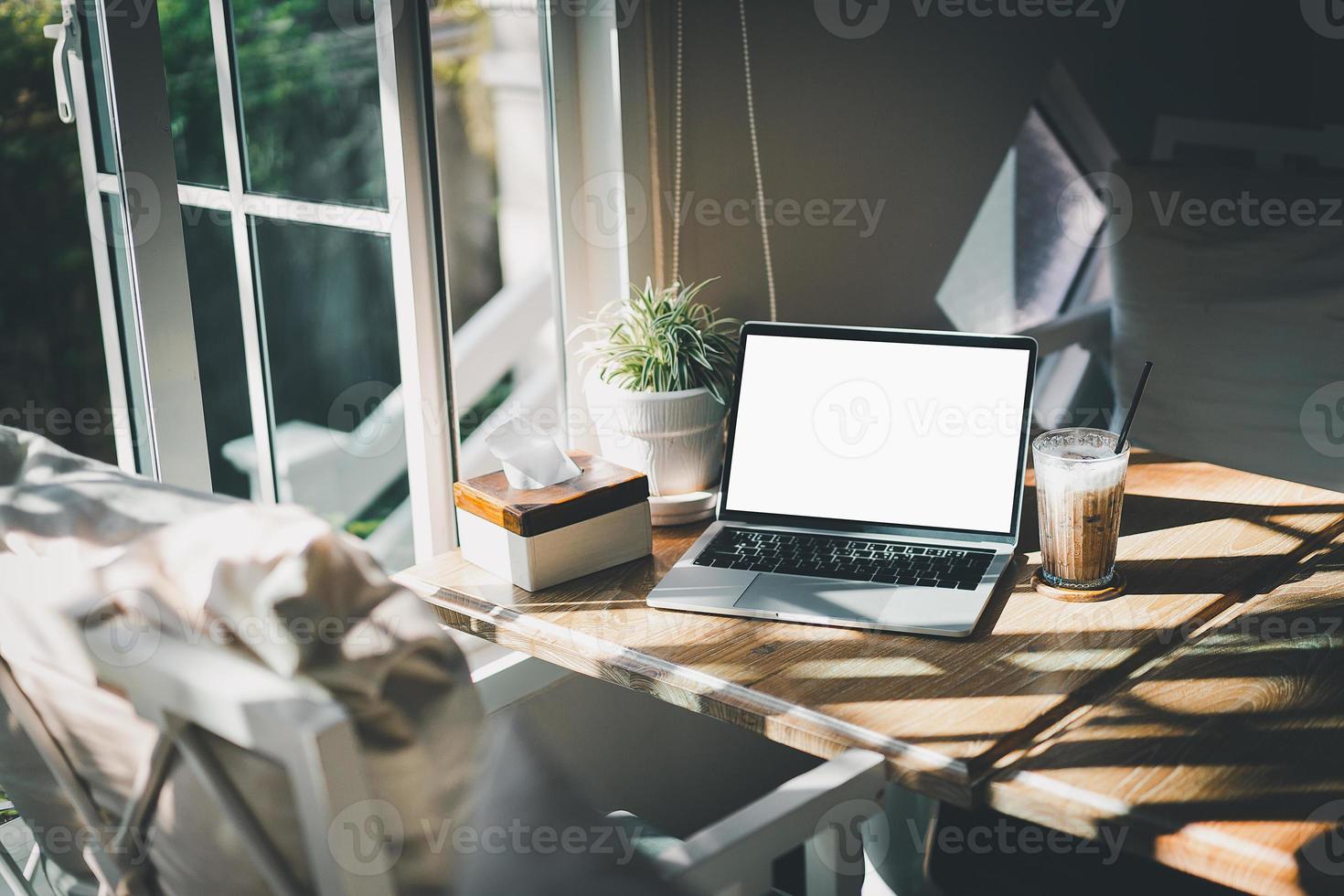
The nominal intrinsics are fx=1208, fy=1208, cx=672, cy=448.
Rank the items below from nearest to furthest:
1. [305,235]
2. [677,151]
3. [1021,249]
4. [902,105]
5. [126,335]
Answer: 1. [126,335]
2. [305,235]
3. [677,151]
4. [902,105]
5. [1021,249]

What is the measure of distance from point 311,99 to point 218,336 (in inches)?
14.3

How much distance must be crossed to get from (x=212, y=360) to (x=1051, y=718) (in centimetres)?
115

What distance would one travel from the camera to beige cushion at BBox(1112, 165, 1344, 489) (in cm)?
230

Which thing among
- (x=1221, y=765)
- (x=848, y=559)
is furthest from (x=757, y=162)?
(x=1221, y=765)

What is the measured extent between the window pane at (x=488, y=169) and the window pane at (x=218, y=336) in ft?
1.00

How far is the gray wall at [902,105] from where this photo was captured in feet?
6.76

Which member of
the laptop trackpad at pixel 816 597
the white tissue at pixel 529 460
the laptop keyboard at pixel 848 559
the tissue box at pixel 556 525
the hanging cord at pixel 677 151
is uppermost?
the hanging cord at pixel 677 151

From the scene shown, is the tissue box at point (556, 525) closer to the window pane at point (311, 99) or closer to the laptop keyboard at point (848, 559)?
the laptop keyboard at point (848, 559)

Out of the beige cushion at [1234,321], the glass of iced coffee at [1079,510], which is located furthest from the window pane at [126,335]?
the beige cushion at [1234,321]

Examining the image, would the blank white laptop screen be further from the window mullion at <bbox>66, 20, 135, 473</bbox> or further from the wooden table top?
the window mullion at <bbox>66, 20, 135, 473</bbox>

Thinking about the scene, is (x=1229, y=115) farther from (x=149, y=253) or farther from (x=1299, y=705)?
(x=149, y=253)

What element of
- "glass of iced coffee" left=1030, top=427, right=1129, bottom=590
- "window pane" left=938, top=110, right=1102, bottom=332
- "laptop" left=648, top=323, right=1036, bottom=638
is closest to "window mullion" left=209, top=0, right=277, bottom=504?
"laptop" left=648, top=323, right=1036, bottom=638

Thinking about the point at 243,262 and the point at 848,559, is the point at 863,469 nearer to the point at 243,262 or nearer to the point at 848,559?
the point at 848,559

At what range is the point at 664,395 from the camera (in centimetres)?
166
